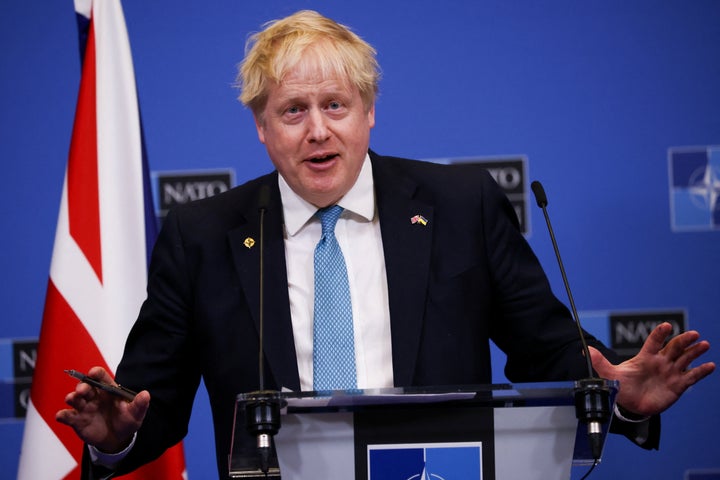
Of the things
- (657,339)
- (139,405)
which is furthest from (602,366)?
(139,405)

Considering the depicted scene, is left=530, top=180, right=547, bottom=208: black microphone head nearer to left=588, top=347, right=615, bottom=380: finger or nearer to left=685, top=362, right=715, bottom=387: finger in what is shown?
left=588, top=347, right=615, bottom=380: finger

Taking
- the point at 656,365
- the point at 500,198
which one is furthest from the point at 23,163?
the point at 656,365

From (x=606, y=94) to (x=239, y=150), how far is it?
125 cm

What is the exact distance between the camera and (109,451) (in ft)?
6.35

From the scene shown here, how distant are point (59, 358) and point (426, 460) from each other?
1642mm

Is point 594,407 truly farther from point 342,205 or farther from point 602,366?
point 342,205

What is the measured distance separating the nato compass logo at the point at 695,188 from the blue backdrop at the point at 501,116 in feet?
0.10

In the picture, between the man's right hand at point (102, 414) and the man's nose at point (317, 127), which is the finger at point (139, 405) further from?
the man's nose at point (317, 127)

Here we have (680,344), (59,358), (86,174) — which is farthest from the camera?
(86,174)

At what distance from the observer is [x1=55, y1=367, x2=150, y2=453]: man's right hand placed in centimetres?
175

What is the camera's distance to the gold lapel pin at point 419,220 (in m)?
2.17

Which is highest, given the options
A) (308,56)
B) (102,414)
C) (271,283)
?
(308,56)

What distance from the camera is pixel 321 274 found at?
211 centimetres

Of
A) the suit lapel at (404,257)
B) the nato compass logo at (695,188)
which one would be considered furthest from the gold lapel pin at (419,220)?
the nato compass logo at (695,188)
